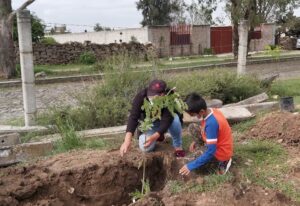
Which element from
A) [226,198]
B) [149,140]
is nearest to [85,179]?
[149,140]

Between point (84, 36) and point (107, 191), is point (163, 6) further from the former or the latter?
point (107, 191)

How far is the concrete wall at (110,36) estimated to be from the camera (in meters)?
29.0

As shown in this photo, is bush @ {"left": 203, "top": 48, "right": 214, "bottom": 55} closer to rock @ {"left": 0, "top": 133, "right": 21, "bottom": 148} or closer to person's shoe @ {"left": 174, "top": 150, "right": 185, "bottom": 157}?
rock @ {"left": 0, "top": 133, "right": 21, "bottom": 148}

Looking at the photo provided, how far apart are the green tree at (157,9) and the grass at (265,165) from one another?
132 feet

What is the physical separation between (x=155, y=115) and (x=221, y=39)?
2838cm

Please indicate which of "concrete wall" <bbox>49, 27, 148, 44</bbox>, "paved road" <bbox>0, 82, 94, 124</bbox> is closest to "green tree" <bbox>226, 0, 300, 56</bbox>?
"concrete wall" <bbox>49, 27, 148, 44</bbox>

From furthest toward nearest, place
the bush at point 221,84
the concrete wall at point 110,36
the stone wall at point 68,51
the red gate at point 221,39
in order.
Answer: the red gate at point 221,39, the concrete wall at point 110,36, the stone wall at point 68,51, the bush at point 221,84

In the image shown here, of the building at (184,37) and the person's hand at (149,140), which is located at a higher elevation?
the building at (184,37)

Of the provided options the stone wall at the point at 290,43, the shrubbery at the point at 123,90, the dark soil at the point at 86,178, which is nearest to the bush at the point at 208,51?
the stone wall at the point at 290,43

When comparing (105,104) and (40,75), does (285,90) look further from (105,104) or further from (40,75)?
(40,75)

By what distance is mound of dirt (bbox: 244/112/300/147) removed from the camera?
5.63 m

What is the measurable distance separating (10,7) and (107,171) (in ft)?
41.8

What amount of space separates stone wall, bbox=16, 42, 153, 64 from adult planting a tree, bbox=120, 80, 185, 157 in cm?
1808

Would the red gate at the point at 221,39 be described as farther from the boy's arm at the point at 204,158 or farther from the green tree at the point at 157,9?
the boy's arm at the point at 204,158
